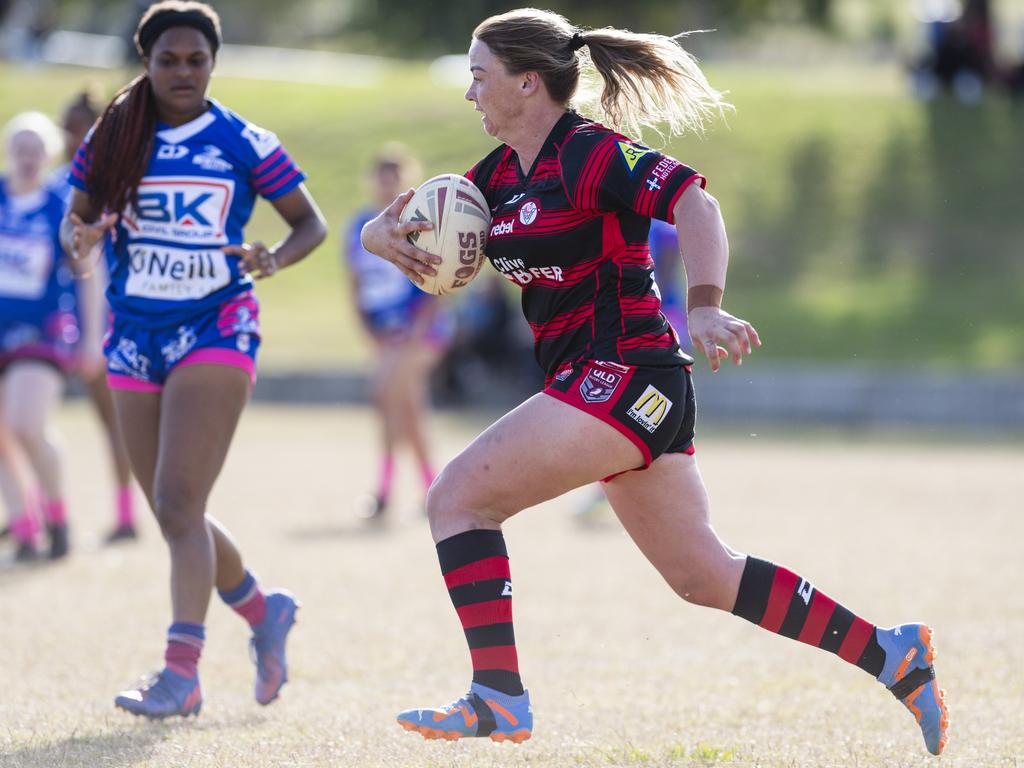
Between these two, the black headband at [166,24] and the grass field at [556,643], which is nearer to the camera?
the grass field at [556,643]

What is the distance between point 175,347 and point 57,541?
3.98 m

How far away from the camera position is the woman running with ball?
14.4 feet

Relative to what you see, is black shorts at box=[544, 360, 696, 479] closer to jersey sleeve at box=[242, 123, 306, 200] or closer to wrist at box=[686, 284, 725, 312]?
wrist at box=[686, 284, 725, 312]

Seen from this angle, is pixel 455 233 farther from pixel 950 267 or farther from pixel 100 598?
pixel 950 267

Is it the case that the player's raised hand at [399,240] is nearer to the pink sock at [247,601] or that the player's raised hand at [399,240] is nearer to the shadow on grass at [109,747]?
the pink sock at [247,601]

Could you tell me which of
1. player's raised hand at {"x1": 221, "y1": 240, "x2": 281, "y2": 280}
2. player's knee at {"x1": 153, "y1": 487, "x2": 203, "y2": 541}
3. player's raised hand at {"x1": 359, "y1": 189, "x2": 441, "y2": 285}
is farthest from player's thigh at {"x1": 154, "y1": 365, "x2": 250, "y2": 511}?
player's raised hand at {"x1": 359, "y1": 189, "x2": 441, "y2": 285}

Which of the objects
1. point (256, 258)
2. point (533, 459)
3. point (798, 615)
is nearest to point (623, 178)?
point (533, 459)

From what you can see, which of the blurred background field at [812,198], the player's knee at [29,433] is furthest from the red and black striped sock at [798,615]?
the blurred background field at [812,198]

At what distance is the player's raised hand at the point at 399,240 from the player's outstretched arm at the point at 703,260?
859 mm

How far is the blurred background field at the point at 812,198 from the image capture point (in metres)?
22.0

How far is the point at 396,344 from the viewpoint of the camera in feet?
37.3

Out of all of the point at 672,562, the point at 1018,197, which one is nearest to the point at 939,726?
the point at 672,562

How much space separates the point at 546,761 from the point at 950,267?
850 inches

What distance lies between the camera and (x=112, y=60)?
4181 centimetres
